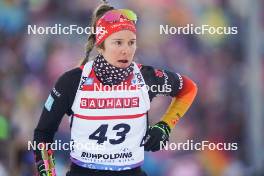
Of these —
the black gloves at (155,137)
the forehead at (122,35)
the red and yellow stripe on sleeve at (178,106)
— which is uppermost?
the forehead at (122,35)

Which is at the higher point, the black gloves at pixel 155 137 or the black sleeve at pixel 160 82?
the black sleeve at pixel 160 82

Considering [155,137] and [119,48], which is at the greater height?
[119,48]

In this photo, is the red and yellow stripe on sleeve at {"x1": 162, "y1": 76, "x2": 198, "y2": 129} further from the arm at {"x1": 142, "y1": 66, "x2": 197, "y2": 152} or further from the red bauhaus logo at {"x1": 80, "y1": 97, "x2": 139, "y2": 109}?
the red bauhaus logo at {"x1": 80, "y1": 97, "x2": 139, "y2": 109}

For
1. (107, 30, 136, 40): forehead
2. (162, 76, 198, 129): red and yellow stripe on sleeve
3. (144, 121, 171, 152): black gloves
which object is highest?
(107, 30, 136, 40): forehead

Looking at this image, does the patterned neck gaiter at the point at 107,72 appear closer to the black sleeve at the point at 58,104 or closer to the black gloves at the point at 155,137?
the black sleeve at the point at 58,104

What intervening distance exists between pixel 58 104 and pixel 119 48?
303 mm

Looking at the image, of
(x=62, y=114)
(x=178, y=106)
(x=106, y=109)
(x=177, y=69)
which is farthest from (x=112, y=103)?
(x=177, y=69)

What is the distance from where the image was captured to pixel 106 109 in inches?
85.8

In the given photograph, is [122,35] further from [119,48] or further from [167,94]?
[167,94]

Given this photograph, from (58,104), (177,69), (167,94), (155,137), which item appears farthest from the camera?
(177,69)

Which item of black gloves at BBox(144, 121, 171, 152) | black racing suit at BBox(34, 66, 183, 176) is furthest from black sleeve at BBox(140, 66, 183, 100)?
black racing suit at BBox(34, 66, 183, 176)

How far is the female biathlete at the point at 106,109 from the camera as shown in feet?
7.01

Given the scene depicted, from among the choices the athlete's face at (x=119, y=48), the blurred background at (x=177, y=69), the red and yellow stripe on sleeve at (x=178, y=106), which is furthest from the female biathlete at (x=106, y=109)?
the blurred background at (x=177, y=69)

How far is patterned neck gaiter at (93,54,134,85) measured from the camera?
218 cm
